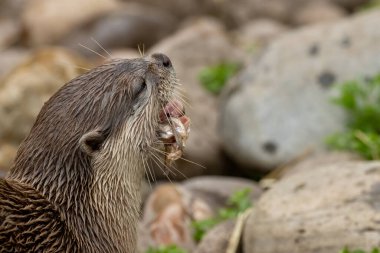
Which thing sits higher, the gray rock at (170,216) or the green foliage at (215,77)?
the green foliage at (215,77)

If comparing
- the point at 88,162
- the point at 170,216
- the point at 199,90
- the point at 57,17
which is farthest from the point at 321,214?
the point at 57,17

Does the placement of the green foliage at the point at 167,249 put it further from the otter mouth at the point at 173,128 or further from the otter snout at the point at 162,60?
the otter snout at the point at 162,60

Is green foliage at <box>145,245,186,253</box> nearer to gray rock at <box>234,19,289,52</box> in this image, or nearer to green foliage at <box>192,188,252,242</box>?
green foliage at <box>192,188,252,242</box>

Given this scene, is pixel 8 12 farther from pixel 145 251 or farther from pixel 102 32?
pixel 145 251

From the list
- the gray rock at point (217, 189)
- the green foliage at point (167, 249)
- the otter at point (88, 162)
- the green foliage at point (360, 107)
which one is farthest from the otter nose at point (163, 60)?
the green foliage at point (360, 107)

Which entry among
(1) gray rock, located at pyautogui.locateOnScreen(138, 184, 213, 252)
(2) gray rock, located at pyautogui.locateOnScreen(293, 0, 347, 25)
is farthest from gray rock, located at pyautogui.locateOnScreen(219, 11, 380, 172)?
(2) gray rock, located at pyautogui.locateOnScreen(293, 0, 347, 25)

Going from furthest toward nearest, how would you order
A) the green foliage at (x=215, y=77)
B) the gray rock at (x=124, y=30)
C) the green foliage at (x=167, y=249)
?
the gray rock at (x=124, y=30) → the green foliage at (x=215, y=77) → the green foliage at (x=167, y=249)

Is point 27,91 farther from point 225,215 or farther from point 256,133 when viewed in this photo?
point 225,215
